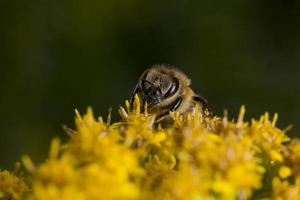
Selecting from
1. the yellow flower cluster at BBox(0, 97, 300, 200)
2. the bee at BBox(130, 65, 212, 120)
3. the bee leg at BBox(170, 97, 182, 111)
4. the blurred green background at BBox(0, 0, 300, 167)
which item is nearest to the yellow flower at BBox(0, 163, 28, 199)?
the yellow flower cluster at BBox(0, 97, 300, 200)

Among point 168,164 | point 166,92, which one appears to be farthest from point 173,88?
point 168,164

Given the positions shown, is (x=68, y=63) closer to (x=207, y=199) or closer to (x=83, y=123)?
(x=83, y=123)

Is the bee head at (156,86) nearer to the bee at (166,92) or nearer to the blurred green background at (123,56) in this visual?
the bee at (166,92)

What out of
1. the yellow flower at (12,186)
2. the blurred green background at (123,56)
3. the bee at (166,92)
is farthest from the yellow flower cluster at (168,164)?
the blurred green background at (123,56)

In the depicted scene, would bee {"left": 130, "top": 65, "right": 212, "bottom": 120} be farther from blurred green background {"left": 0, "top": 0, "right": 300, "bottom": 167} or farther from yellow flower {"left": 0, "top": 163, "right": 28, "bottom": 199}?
blurred green background {"left": 0, "top": 0, "right": 300, "bottom": 167}

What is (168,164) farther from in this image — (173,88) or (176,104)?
(173,88)

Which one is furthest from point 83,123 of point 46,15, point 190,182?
point 46,15
